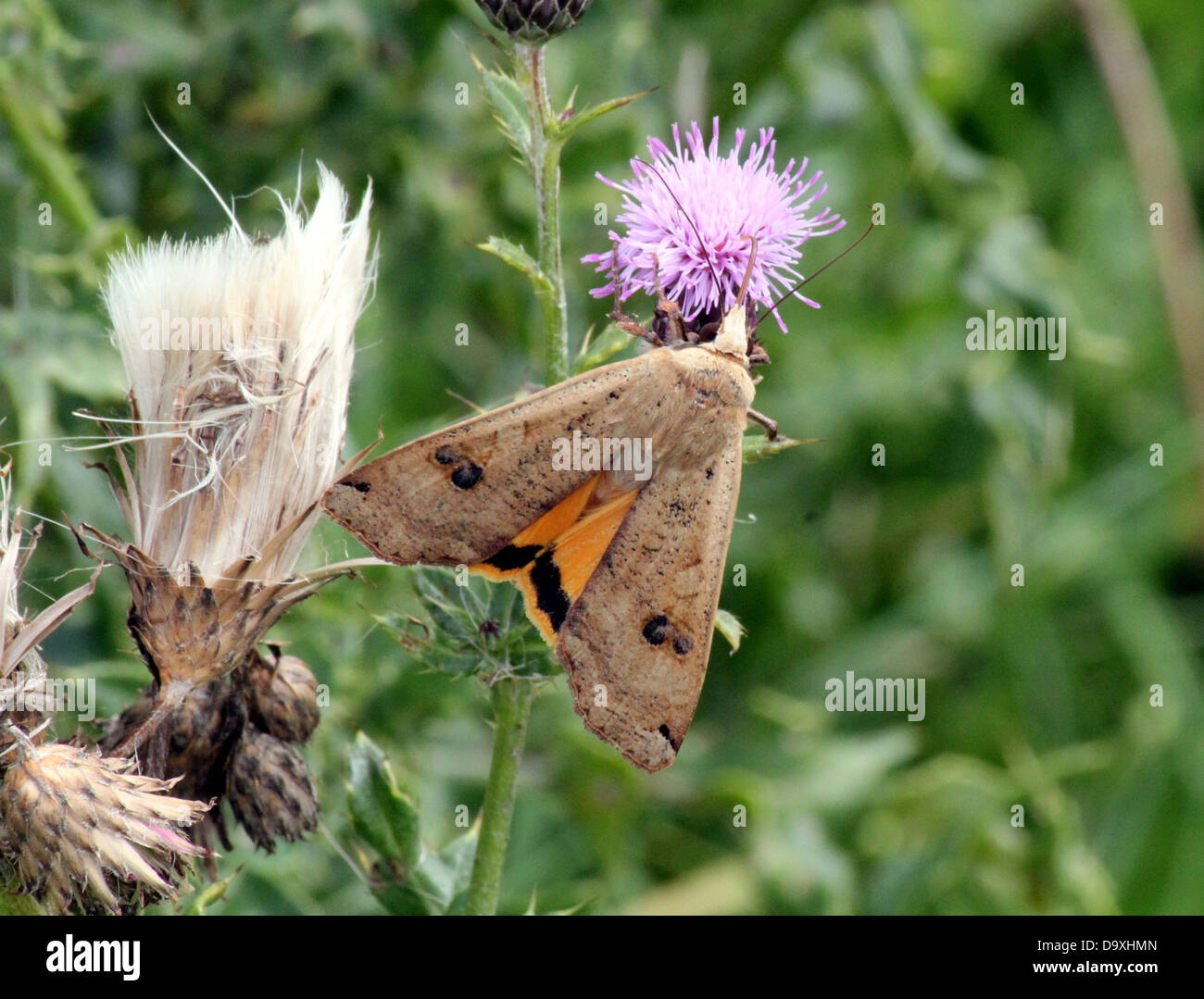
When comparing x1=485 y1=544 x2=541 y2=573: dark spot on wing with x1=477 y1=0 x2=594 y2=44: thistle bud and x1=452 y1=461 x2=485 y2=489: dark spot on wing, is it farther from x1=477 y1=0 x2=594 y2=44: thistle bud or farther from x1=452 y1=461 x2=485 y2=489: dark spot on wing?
x1=477 y1=0 x2=594 y2=44: thistle bud

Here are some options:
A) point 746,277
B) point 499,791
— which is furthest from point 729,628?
point 746,277

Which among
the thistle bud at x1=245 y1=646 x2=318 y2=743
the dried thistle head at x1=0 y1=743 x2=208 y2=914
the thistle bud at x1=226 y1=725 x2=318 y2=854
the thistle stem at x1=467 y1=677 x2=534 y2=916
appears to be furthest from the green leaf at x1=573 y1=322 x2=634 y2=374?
the dried thistle head at x1=0 y1=743 x2=208 y2=914

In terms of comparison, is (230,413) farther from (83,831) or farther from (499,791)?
(499,791)

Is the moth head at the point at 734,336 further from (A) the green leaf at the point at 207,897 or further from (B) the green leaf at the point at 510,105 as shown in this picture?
(A) the green leaf at the point at 207,897

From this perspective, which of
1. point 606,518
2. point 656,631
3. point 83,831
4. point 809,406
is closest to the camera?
point 83,831

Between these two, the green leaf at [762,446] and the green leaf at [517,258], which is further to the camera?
the green leaf at [762,446]

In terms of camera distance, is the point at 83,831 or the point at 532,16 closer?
the point at 83,831

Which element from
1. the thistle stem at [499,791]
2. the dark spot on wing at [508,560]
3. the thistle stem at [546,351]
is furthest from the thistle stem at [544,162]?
the thistle stem at [499,791]

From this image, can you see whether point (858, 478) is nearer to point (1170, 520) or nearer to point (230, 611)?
point (1170, 520)
